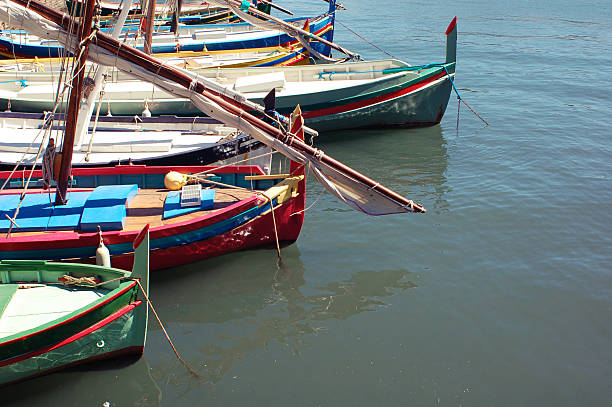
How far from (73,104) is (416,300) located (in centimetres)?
995

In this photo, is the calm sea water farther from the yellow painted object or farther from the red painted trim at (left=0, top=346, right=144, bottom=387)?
the yellow painted object

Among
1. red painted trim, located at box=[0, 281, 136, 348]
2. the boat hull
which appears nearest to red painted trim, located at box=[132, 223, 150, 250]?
red painted trim, located at box=[0, 281, 136, 348]

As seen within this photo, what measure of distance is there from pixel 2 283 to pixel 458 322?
10.3m

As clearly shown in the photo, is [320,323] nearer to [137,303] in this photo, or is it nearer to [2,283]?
[137,303]

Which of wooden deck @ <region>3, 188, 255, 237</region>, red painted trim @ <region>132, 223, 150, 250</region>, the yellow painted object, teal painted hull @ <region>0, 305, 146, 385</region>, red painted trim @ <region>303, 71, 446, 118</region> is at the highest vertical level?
red painted trim @ <region>303, 71, 446, 118</region>

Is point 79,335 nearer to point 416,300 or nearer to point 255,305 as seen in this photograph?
point 255,305

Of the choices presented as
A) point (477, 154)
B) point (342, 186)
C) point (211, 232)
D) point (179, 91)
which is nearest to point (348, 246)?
point (342, 186)

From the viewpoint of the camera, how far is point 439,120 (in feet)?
92.8

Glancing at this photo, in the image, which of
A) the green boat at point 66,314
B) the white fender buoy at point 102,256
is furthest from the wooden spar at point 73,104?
the green boat at point 66,314

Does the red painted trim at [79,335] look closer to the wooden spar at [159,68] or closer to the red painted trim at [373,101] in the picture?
the wooden spar at [159,68]

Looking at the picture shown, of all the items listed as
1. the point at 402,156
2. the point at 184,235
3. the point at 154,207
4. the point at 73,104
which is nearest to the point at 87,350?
the point at 184,235

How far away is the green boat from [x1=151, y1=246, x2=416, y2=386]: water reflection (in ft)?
4.66

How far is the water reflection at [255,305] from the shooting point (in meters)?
13.2

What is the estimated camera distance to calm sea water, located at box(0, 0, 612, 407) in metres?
12.0
